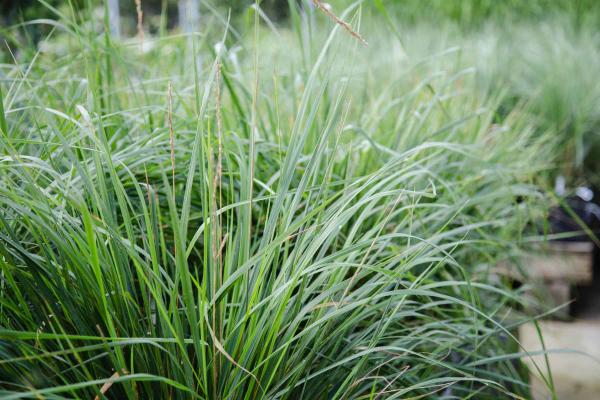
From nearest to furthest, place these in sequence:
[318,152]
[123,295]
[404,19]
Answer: [123,295]
[318,152]
[404,19]

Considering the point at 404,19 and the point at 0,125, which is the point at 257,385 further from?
the point at 404,19

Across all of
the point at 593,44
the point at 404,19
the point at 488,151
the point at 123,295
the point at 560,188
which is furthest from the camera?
the point at 404,19

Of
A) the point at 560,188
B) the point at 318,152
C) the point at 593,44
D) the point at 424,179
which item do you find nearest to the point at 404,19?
the point at 593,44

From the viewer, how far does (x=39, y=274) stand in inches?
31.0

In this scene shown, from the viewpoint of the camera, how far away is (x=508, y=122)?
237cm

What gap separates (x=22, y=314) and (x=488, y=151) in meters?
1.57

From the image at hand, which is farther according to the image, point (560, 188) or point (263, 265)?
point (560, 188)

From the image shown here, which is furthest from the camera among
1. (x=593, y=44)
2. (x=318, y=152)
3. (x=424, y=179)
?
(x=593, y=44)

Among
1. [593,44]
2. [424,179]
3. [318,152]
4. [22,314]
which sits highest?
[318,152]

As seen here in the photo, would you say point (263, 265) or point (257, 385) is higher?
point (263, 265)

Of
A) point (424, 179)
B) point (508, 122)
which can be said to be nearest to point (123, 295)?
point (424, 179)

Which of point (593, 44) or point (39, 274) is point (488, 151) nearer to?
point (39, 274)

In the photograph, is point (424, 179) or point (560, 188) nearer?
point (424, 179)

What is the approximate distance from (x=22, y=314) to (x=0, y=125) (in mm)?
304
